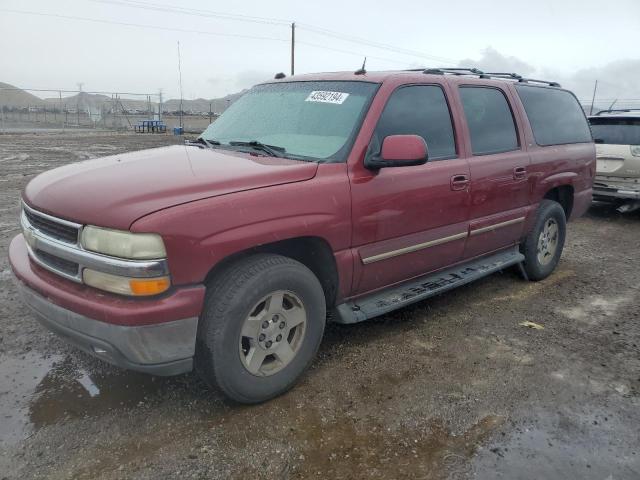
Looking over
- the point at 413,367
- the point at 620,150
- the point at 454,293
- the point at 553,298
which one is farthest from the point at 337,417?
the point at 620,150

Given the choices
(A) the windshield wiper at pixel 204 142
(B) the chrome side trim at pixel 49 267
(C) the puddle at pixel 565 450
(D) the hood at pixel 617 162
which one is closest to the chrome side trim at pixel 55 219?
(B) the chrome side trim at pixel 49 267

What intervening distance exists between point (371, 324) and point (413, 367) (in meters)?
0.73

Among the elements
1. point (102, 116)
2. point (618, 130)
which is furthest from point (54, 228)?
point (102, 116)

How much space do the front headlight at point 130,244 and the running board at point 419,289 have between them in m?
1.35

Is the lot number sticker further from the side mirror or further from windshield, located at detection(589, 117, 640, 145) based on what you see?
windshield, located at detection(589, 117, 640, 145)

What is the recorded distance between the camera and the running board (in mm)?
3400

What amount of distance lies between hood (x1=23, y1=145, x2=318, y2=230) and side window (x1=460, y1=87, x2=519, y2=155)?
1.74 meters

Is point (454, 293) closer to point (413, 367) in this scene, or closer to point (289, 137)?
point (413, 367)

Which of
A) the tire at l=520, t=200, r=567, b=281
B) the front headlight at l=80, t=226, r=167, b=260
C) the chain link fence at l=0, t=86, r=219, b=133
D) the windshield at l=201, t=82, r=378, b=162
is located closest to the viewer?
the front headlight at l=80, t=226, r=167, b=260

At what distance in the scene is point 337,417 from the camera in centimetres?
289

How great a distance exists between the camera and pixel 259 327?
2873 mm

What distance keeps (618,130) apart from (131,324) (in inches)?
338

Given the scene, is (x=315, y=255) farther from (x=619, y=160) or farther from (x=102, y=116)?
(x=102, y=116)

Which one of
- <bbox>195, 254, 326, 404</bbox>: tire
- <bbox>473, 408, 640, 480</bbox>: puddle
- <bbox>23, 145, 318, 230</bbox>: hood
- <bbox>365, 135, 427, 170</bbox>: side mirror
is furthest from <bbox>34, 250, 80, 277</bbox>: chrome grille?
<bbox>473, 408, 640, 480</bbox>: puddle
